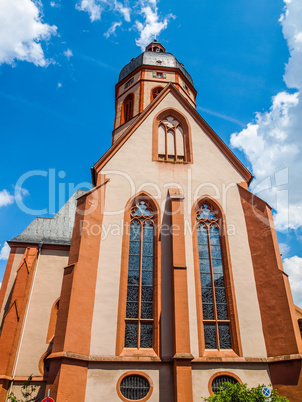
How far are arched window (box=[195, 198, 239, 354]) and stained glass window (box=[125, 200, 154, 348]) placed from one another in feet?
6.78

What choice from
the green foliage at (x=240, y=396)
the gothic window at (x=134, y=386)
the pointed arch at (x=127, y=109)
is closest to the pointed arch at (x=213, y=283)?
the gothic window at (x=134, y=386)

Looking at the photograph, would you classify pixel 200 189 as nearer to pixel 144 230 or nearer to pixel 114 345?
pixel 144 230

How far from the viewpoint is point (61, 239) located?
2055 cm

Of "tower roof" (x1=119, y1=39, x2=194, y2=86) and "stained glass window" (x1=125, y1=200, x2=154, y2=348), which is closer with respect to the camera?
"stained glass window" (x1=125, y1=200, x2=154, y2=348)

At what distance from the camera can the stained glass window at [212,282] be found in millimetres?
13031

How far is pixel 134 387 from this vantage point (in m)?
11.5

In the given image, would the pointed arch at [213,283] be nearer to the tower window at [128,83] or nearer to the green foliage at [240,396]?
the green foliage at [240,396]

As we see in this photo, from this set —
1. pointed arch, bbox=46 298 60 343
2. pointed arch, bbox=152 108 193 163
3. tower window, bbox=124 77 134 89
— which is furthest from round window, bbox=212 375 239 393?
tower window, bbox=124 77 134 89

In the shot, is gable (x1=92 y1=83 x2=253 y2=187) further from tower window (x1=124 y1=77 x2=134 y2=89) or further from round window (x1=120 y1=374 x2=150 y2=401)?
tower window (x1=124 y1=77 x2=134 y2=89)

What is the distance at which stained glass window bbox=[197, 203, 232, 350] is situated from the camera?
13031 millimetres

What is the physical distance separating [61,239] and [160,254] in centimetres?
868

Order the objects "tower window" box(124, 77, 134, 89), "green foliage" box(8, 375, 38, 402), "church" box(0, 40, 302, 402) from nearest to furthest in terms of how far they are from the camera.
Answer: "church" box(0, 40, 302, 402), "green foliage" box(8, 375, 38, 402), "tower window" box(124, 77, 134, 89)

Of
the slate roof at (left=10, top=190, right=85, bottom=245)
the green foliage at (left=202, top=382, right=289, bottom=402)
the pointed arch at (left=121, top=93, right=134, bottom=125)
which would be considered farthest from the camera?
the pointed arch at (left=121, top=93, right=134, bottom=125)

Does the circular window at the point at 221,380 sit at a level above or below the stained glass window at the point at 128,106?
below
